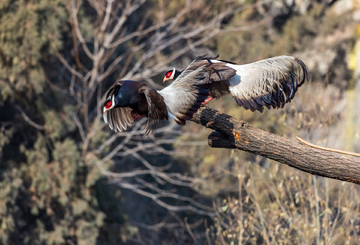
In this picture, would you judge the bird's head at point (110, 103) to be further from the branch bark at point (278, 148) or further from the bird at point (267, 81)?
the bird at point (267, 81)

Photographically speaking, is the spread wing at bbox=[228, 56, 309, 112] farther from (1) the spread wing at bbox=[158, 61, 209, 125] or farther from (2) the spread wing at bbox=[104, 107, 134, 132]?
(2) the spread wing at bbox=[104, 107, 134, 132]

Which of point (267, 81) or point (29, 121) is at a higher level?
point (267, 81)

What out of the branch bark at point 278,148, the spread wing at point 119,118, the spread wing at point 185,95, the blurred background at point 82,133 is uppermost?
the spread wing at point 185,95

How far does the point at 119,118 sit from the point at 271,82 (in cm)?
125

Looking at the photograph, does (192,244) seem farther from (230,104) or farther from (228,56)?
(228,56)

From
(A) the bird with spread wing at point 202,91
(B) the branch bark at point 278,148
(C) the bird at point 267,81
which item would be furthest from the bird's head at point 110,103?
(C) the bird at point 267,81

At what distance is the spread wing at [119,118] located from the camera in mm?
3229

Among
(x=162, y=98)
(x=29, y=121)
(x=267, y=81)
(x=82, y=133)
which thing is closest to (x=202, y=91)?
(x=162, y=98)

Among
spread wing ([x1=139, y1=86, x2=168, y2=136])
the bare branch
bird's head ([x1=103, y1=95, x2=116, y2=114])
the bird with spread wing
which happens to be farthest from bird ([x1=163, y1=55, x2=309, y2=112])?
the bare branch

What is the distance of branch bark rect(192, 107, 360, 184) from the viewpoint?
2.58 metres

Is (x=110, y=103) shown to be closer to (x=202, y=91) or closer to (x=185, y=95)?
(x=185, y=95)

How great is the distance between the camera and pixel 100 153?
10672 mm

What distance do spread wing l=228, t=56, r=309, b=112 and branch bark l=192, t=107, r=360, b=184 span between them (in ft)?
1.36

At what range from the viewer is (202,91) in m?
2.97
